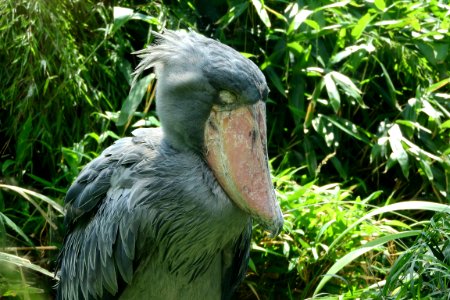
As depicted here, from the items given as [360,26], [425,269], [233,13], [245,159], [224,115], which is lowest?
[425,269]

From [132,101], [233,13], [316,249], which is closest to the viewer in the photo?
[316,249]

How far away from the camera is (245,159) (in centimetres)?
306

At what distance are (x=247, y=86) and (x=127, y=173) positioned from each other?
581 mm

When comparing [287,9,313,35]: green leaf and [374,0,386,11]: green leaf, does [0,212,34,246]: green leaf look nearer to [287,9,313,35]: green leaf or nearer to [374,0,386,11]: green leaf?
[287,9,313,35]: green leaf

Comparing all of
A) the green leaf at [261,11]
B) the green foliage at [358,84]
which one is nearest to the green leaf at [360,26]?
the green foliage at [358,84]

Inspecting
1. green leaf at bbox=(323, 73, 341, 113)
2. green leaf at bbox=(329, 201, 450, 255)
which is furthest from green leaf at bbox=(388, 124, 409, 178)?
green leaf at bbox=(329, 201, 450, 255)

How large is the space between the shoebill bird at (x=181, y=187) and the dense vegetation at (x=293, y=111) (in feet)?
2.66

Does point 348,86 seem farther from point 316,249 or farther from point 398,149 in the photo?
point 316,249

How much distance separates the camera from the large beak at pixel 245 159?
3014 mm

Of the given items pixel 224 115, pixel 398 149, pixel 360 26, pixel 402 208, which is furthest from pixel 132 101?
pixel 224 115

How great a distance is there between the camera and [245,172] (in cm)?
305

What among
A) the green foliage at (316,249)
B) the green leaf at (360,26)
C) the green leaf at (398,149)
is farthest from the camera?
the green leaf at (360,26)

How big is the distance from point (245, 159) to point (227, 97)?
213mm

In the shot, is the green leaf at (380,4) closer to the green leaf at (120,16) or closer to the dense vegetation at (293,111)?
the dense vegetation at (293,111)
